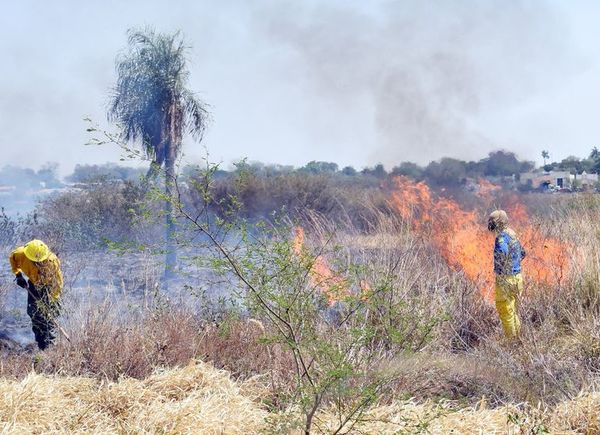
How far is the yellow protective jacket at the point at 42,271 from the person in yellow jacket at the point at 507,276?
15.6 feet

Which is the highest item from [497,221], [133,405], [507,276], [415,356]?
[497,221]

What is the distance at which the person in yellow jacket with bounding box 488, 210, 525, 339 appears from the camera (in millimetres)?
7293

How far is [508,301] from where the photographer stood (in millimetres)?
7301

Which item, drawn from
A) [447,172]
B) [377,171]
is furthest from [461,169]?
[377,171]

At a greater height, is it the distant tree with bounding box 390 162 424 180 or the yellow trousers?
the distant tree with bounding box 390 162 424 180

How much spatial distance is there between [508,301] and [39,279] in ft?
16.8

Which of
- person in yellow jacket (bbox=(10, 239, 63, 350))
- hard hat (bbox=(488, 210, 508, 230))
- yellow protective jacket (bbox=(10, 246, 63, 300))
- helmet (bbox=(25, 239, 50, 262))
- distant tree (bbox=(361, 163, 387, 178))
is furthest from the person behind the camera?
distant tree (bbox=(361, 163, 387, 178))

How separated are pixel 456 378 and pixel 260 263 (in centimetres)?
274

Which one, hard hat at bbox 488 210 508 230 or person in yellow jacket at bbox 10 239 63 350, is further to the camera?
person in yellow jacket at bbox 10 239 63 350

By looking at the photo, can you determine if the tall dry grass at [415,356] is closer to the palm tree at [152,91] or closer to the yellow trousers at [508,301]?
the yellow trousers at [508,301]

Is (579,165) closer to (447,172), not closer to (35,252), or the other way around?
(447,172)

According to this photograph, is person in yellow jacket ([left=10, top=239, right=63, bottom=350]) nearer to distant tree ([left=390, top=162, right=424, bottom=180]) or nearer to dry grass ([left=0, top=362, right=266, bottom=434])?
dry grass ([left=0, top=362, right=266, bottom=434])

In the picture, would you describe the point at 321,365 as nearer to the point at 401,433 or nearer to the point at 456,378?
the point at 401,433

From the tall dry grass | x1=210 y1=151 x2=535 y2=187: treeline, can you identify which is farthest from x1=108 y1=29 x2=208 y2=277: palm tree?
the tall dry grass
